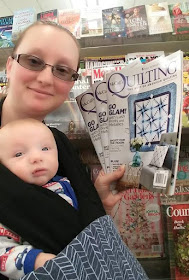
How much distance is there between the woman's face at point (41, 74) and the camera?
863 millimetres

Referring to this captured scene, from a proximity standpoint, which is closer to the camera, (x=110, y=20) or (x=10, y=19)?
(x=110, y=20)

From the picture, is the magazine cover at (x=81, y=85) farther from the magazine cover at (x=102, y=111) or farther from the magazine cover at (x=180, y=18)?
the magazine cover at (x=180, y=18)

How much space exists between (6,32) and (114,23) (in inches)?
26.0

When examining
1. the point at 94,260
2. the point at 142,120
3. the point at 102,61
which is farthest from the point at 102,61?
the point at 94,260

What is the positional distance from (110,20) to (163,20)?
0.30 metres

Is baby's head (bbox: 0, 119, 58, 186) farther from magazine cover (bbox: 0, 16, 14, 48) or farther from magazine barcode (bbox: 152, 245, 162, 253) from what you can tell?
magazine cover (bbox: 0, 16, 14, 48)

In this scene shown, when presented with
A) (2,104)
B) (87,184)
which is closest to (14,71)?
(2,104)

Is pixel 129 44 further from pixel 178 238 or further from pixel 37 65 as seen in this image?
pixel 178 238

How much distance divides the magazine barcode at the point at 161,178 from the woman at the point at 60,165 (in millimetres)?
138

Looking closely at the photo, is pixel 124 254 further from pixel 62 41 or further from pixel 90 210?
pixel 62 41

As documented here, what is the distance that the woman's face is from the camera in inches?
34.0

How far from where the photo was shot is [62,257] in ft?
1.91

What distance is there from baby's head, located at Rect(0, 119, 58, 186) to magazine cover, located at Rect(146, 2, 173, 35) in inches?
40.0

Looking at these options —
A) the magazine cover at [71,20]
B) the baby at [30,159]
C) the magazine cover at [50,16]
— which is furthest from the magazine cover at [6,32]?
the baby at [30,159]
